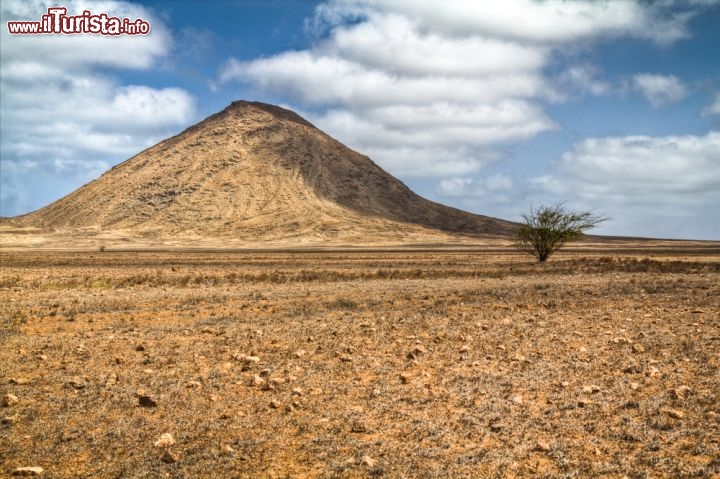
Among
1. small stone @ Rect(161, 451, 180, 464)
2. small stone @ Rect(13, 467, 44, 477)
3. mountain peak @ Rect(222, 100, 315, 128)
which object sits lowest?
small stone @ Rect(13, 467, 44, 477)

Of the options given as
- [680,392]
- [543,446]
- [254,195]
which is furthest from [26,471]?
[254,195]

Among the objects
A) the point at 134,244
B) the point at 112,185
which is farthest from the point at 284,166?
the point at 134,244

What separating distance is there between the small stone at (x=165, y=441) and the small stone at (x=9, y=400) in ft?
11.0

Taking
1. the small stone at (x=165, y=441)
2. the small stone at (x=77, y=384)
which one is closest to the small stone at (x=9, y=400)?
the small stone at (x=77, y=384)

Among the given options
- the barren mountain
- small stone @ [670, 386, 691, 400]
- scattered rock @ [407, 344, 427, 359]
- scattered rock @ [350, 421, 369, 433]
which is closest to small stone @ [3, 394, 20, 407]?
scattered rock @ [350, 421, 369, 433]

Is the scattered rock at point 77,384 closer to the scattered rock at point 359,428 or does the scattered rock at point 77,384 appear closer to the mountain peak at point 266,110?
the scattered rock at point 359,428

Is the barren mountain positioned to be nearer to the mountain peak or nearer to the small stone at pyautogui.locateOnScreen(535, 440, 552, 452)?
the mountain peak

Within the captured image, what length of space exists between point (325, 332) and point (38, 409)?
715 cm

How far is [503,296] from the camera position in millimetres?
23359

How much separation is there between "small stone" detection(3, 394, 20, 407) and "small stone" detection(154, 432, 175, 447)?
11.0 feet

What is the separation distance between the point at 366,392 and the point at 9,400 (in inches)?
221

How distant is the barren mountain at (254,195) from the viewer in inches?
5039

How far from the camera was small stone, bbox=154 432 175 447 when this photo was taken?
25.1 ft

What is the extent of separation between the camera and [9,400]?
9422 mm
